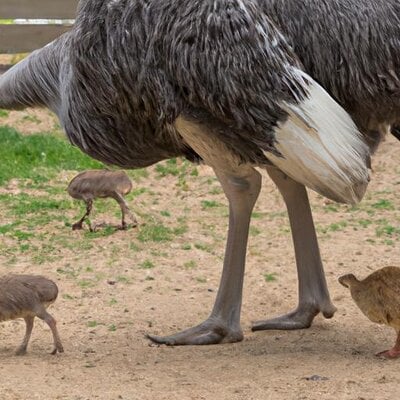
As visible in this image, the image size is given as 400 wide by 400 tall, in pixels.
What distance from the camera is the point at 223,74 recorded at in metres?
4.42

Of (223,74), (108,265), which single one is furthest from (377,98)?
(108,265)

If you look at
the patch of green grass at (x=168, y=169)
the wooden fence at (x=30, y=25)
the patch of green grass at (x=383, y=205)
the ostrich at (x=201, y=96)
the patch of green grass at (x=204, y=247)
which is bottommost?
the patch of green grass at (x=204, y=247)

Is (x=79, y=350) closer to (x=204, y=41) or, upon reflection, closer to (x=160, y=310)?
(x=160, y=310)

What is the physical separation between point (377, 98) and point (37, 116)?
695 centimetres

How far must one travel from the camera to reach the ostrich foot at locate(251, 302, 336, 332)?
5.69 metres

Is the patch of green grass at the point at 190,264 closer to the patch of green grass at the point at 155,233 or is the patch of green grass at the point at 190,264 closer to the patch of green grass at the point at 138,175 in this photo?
the patch of green grass at the point at 155,233

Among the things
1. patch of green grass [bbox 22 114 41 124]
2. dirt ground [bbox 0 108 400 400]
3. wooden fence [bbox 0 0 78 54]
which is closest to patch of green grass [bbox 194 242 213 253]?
dirt ground [bbox 0 108 400 400]

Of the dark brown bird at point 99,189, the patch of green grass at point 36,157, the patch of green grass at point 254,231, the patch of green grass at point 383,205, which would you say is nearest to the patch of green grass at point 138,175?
the patch of green grass at point 36,157

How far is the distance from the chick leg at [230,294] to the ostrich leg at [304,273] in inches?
11.3

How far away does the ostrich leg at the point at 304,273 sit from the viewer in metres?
5.65

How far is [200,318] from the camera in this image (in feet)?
19.6

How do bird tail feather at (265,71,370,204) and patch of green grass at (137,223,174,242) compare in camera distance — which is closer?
bird tail feather at (265,71,370,204)

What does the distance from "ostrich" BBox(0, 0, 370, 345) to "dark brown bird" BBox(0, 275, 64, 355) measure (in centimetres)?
70

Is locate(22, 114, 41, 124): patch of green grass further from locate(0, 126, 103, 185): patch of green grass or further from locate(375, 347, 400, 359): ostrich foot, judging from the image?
locate(375, 347, 400, 359): ostrich foot
